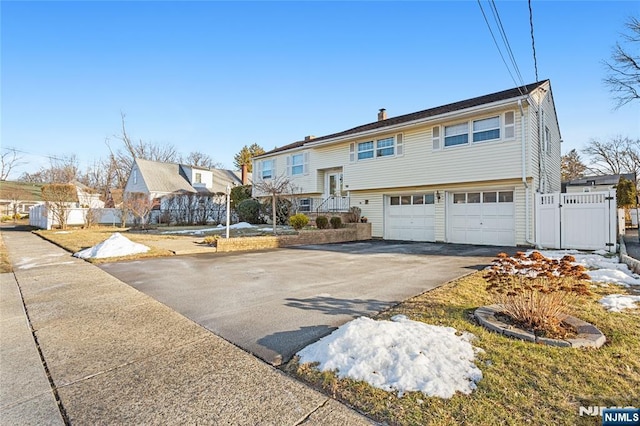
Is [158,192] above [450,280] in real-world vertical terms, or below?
above

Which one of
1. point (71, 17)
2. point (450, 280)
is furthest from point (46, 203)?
point (450, 280)

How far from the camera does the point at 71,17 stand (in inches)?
423

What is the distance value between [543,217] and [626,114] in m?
14.0

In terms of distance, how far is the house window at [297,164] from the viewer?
21.1 m

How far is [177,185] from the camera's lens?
31.5m

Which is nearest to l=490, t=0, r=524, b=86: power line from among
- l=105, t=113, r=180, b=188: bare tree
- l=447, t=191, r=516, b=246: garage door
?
l=447, t=191, r=516, b=246: garage door

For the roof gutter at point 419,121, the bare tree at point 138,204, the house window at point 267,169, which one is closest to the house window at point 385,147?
the roof gutter at point 419,121

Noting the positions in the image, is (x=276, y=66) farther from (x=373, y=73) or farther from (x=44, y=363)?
(x=44, y=363)

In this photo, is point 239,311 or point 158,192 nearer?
point 239,311

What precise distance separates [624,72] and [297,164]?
2014 centimetres

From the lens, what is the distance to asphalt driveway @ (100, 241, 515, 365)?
386 centimetres

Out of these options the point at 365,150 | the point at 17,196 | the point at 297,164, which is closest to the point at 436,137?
the point at 365,150

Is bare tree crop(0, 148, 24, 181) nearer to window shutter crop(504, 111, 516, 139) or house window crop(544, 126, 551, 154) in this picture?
window shutter crop(504, 111, 516, 139)

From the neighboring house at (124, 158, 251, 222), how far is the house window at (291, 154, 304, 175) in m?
8.75
